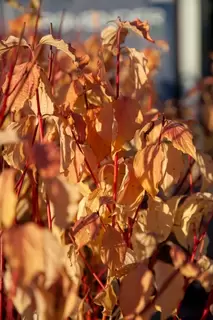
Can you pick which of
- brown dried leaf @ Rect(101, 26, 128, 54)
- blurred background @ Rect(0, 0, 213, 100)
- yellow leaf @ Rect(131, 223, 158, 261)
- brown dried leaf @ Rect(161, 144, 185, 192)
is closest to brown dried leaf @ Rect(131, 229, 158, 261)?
yellow leaf @ Rect(131, 223, 158, 261)

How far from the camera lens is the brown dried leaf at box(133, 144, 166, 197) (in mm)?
722

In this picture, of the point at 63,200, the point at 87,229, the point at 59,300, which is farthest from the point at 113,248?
the point at 63,200

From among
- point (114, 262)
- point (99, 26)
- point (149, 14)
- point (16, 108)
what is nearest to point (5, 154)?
point (16, 108)

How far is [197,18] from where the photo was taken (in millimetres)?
4652

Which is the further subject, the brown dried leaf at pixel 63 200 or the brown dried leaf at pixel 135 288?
the brown dried leaf at pixel 135 288

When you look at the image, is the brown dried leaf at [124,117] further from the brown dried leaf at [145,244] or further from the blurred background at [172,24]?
the blurred background at [172,24]

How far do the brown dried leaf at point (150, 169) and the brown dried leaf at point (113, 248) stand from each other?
0.22 ft

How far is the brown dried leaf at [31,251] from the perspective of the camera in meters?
0.48

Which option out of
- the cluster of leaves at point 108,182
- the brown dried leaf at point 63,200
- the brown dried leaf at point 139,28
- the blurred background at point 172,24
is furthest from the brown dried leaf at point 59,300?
the blurred background at point 172,24

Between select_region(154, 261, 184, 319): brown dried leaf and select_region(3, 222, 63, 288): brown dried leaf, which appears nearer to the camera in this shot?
select_region(3, 222, 63, 288): brown dried leaf

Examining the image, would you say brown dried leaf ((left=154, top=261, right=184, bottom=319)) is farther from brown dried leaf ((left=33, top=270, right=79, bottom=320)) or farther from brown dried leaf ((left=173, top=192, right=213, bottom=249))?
brown dried leaf ((left=173, top=192, right=213, bottom=249))

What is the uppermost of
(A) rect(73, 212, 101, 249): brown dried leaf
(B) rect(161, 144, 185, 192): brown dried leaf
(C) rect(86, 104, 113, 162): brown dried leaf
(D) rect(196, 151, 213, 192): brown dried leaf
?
(C) rect(86, 104, 113, 162): brown dried leaf

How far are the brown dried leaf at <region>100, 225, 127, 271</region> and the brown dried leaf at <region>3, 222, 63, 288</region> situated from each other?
0.25m

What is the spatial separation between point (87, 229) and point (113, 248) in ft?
0.13
